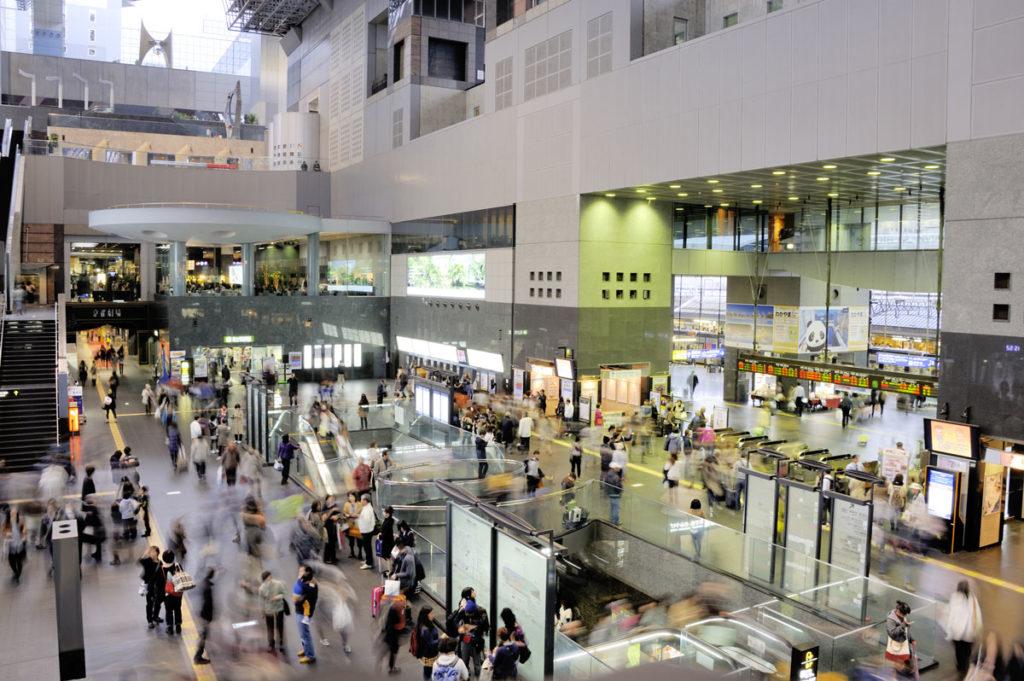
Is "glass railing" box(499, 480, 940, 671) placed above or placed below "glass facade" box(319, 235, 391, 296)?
below

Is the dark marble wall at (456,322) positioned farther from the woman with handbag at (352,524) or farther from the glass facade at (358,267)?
the woman with handbag at (352,524)

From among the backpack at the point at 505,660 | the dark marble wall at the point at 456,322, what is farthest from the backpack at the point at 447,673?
the dark marble wall at the point at 456,322

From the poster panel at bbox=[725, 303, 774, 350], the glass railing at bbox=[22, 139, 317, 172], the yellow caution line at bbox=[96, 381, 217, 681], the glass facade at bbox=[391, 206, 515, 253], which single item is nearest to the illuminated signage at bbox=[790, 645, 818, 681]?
the yellow caution line at bbox=[96, 381, 217, 681]

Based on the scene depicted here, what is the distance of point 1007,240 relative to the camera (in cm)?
1423

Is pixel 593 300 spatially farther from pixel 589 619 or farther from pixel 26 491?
pixel 26 491

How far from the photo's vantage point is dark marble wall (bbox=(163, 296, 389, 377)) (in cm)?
3503

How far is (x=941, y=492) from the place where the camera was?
48.1 feet

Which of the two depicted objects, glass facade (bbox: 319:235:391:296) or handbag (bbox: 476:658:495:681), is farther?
glass facade (bbox: 319:235:391:296)

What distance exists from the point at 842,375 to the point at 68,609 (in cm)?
1944

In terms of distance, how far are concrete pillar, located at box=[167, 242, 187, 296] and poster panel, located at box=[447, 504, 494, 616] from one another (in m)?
28.7

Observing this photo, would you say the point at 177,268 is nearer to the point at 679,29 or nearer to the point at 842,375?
the point at 679,29

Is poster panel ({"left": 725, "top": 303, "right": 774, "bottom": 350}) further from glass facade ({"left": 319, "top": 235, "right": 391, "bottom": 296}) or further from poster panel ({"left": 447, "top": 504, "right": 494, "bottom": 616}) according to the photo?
glass facade ({"left": 319, "top": 235, "right": 391, "bottom": 296})

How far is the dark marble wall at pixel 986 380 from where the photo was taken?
1416cm

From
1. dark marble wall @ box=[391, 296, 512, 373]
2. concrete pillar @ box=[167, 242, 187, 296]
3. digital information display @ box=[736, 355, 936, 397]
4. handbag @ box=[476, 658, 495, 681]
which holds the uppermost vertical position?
concrete pillar @ box=[167, 242, 187, 296]
